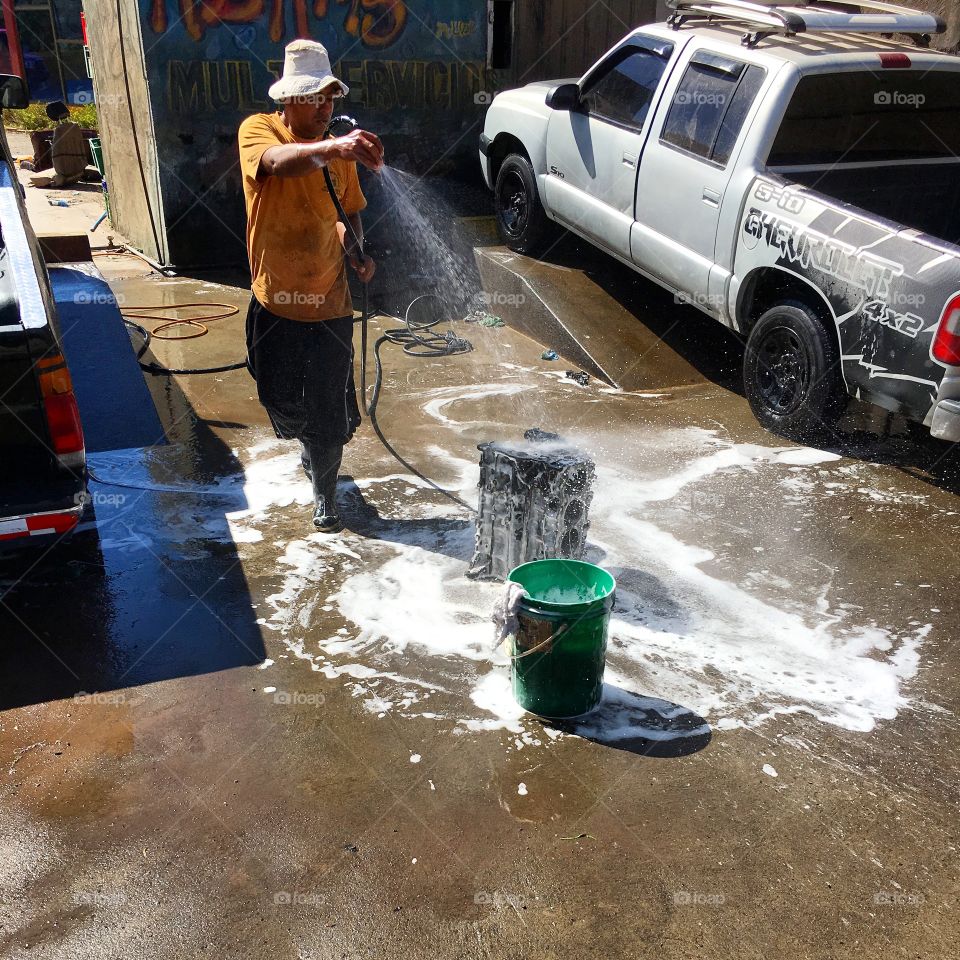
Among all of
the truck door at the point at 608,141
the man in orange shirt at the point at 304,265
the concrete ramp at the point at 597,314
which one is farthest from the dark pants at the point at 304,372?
the truck door at the point at 608,141

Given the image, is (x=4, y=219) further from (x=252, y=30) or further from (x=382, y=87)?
(x=382, y=87)

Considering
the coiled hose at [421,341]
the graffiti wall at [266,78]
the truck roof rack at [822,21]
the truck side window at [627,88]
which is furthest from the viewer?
the graffiti wall at [266,78]

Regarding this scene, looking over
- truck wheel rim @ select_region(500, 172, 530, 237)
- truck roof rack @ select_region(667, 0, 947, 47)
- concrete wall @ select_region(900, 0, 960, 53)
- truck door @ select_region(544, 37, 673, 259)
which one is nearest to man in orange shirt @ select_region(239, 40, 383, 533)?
truck door @ select_region(544, 37, 673, 259)

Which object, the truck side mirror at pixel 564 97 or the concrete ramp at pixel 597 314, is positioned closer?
the concrete ramp at pixel 597 314

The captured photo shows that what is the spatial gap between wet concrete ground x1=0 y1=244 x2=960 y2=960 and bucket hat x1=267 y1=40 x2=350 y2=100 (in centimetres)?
219

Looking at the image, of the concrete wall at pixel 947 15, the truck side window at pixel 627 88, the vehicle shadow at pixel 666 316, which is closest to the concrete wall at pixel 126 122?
the vehicle shadow at pixel 666 316

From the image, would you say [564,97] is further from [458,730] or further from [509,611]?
[458,730]

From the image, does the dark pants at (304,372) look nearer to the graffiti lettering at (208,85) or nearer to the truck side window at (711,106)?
the truck side window at (711,106)

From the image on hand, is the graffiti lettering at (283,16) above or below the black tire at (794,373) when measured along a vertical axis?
above

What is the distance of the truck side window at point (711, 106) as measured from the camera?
6258 mm

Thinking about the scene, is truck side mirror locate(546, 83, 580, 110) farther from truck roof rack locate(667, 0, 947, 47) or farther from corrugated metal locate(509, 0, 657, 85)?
corrugated metal locate(509, 0, 657, 85)

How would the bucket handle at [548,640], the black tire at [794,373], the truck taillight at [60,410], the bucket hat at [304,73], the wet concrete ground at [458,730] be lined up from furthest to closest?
the black tire at [794,373] < the bucket hat at [304,73] < the truck taillight at [60,410] < the bucket handle at [548,640] < the wet concrete ground at [458,730]

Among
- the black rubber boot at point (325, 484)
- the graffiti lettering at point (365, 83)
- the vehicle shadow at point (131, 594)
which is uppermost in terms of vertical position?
the graffiti lettering at point (365, 83)

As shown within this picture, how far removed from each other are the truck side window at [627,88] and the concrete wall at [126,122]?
4.72 meters
